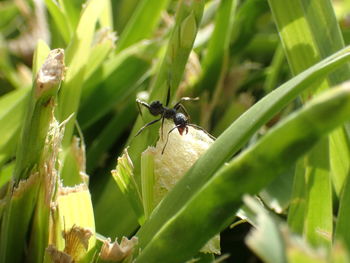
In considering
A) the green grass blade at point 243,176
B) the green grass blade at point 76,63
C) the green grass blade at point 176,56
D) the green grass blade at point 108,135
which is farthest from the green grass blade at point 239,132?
the green grass blade at point 108,135

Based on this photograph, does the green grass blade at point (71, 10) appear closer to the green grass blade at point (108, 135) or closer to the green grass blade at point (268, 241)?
the green grass blade at point (108, 135)

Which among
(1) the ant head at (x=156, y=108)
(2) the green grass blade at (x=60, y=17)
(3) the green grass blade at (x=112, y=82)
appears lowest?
(1) the ant head at (x=156, y=108)

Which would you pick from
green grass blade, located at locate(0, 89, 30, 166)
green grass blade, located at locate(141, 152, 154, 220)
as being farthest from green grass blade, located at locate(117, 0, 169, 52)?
green grass blade, located at locate(141, 152, 154, 220)

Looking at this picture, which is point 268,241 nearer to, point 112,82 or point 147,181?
point 147,181

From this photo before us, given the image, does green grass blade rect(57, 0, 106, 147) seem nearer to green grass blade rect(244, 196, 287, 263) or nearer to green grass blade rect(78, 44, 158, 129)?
green grass blade rect(78, 44, 158, 129)

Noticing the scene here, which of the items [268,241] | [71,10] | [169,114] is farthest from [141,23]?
[268,241]

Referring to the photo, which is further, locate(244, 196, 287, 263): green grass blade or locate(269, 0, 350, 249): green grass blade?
locate(269, 0, 350, 249): green grass blade
